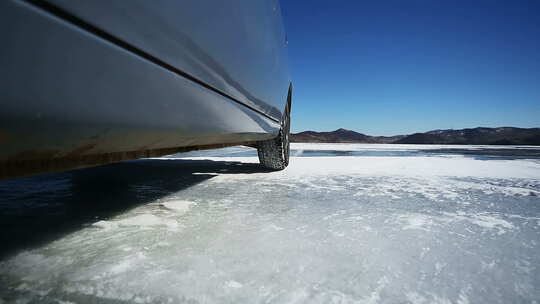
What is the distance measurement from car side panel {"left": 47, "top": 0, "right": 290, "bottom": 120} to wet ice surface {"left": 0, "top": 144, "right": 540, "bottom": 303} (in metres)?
0.42

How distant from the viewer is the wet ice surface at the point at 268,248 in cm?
54

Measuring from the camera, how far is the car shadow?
817 millimetres

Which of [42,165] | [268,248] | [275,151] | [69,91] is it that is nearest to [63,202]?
[42,165]

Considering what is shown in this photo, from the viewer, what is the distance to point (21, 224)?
90 centimetres

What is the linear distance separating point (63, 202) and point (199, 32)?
3.54 feet

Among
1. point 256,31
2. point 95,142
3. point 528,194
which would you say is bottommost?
point 528,194

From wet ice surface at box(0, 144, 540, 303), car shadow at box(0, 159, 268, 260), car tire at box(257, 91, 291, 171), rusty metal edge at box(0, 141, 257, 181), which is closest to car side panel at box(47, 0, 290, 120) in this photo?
rusty metal edge at box(0, 141, 257, 181)

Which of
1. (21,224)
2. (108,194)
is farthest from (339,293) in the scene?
(108,194)

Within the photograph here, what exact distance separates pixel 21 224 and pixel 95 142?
0.73 m

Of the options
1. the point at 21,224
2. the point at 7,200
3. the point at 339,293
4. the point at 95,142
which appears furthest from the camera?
the point at 7,200

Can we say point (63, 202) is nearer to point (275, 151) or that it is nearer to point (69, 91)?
point (69, 91)

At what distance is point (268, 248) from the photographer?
737 mm

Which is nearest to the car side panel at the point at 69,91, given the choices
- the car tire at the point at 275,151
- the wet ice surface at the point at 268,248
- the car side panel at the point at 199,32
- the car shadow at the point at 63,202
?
the car side panel at the point at 199,32

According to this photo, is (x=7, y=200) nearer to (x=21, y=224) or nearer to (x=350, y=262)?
(x=21, y=224)
